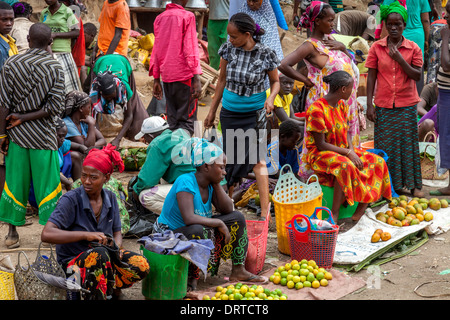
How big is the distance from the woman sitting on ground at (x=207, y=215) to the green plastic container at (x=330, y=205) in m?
1.43

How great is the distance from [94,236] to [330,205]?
9.02ft

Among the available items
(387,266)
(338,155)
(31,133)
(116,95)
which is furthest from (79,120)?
(387,266)

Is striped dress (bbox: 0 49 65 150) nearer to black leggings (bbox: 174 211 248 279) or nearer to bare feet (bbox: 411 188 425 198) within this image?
black leggings (bbox: 174 211 248 279)

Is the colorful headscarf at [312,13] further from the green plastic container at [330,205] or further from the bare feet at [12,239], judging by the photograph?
the bare feet at [12,239]

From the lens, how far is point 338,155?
6.04 meters

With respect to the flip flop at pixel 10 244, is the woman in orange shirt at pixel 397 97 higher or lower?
higher

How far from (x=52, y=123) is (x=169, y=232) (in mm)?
1681

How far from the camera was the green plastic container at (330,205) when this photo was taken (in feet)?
20.3

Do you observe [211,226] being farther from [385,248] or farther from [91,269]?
[385,248]

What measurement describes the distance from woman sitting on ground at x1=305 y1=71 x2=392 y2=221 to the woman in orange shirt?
0.80 m

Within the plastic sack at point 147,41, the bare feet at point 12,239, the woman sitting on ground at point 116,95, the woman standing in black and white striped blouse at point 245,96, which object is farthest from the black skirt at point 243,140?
the plastic sack at point 147,41

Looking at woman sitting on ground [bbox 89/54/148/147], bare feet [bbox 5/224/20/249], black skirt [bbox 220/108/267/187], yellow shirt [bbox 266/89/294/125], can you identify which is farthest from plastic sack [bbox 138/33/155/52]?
bare feet [bbox 5/224/20/249]

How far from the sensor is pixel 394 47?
6703mm
